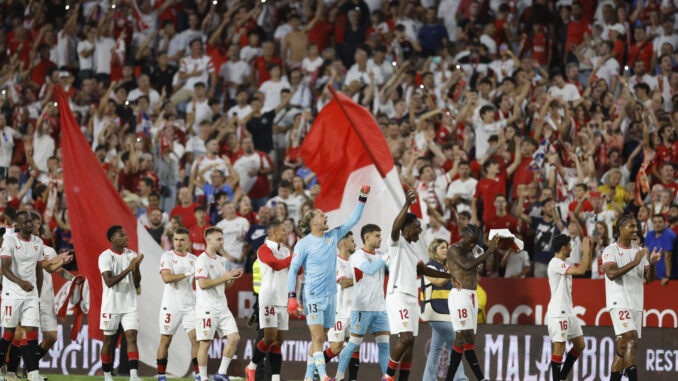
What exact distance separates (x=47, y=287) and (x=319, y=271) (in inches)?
206

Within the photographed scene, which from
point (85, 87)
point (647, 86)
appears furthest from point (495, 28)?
point (85, 87)

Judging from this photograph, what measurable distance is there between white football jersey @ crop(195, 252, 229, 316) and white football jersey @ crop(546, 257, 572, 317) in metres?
4.86

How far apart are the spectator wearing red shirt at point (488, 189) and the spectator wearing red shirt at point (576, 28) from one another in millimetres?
5219

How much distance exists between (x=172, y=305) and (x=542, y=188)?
746 cm

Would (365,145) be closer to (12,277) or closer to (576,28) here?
(12,277)

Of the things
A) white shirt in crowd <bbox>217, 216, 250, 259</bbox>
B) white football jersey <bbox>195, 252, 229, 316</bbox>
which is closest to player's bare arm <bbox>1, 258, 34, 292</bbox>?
white football jersey <bbox>195, 252, 229, 316</bbox>

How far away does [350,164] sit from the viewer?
1917cm

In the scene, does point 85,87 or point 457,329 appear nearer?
point 457,329

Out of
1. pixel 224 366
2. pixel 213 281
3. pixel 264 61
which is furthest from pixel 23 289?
pixel 264 61

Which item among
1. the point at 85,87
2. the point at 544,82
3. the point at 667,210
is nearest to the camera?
the point at 667,210

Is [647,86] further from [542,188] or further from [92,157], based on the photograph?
[92,157]

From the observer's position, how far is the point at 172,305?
55.7ft

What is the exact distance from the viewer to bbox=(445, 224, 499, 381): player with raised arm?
50.3ft

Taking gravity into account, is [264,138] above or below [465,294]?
above
